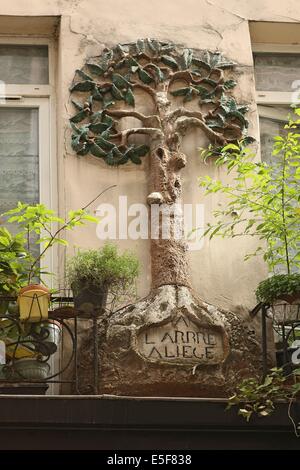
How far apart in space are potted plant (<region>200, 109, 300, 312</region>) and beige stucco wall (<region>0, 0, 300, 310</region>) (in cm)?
13

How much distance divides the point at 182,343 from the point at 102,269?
0.93m

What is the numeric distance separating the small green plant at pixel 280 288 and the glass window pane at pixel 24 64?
8.91ft

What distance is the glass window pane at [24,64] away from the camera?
1212 centimetres

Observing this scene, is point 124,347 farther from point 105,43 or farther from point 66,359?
point 105,43

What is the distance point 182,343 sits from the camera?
426 inches

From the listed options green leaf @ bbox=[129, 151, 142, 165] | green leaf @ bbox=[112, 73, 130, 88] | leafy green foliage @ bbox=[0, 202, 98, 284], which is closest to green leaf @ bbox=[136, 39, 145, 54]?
green leaf @ bbox=[112, 73, 130, 88]

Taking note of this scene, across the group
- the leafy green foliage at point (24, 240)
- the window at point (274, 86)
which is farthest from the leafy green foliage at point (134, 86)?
the leafy green foliage at point (24, 240)

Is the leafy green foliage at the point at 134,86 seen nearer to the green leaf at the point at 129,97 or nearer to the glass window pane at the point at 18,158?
the green leaf at the point at 129,97

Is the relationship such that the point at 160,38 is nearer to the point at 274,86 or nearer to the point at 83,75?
the point at 83,75

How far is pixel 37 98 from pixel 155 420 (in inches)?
128

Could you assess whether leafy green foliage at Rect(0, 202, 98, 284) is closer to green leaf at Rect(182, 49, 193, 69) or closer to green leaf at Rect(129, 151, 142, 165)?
green leaf at Rect(129, 151, 142, 165)

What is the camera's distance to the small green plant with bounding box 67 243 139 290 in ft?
33.8

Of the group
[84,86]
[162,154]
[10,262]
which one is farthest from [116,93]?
[10,262]
